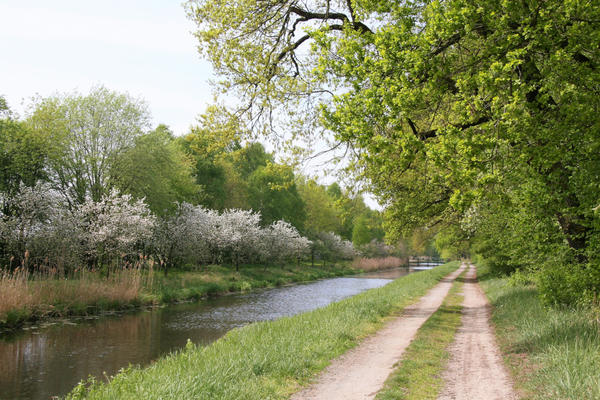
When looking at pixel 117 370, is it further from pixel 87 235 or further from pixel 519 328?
pixel 87 235

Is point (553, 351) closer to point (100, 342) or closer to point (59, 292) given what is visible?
point (100, 342)

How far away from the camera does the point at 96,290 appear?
63.9 feet

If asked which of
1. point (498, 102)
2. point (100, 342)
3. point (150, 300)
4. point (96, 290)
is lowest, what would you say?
point (100, 342)

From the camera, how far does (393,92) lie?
7867 millimetres

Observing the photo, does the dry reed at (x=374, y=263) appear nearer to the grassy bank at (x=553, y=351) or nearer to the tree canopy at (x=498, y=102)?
the grassy bank at (x=553, y=351)

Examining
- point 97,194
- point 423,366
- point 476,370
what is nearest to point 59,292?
point 97,194

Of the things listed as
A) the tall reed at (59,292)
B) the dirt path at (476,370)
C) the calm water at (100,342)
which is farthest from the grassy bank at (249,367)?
the tall reed at (59,292)

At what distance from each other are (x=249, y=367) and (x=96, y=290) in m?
15.2

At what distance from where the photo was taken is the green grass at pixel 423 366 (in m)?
6.27

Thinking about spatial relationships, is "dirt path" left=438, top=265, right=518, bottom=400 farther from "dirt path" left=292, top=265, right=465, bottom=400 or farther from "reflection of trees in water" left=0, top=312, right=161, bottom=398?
"reflection of trees in water" left=0, top=312, right=161, bottom=398

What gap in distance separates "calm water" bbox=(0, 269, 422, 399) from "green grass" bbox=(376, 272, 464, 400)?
663 centimetres

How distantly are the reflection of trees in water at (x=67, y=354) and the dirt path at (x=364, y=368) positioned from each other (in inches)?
258

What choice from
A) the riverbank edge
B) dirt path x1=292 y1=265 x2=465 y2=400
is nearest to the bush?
dirt path x1=292 y1=265 x2=465 y2=400

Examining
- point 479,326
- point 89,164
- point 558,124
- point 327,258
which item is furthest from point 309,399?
point 327,258
